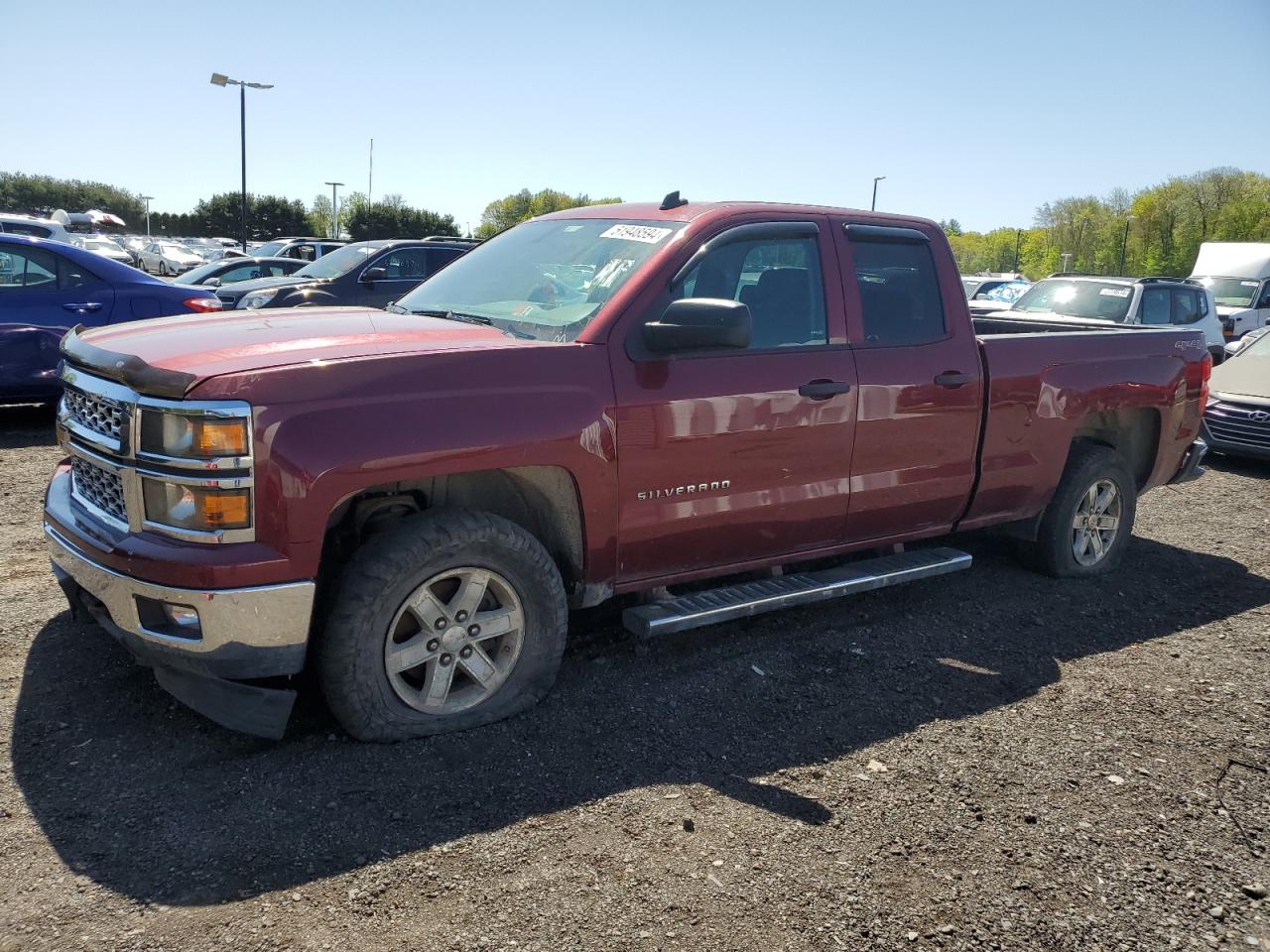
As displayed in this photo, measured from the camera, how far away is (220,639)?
118 inches

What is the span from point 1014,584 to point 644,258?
9.91 ft

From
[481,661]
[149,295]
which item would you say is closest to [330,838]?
[481,661]

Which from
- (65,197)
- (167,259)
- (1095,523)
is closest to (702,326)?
(1095,523)

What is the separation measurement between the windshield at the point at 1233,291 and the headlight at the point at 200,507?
1970 cm

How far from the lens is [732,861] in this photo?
2900mm

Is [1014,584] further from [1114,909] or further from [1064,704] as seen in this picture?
[1114,909]

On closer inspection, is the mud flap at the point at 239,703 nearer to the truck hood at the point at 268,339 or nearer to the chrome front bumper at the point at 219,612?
the chrome front bumper at the point at 219,612

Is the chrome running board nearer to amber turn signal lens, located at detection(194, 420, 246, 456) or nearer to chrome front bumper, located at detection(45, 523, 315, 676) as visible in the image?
chrome front bumper, located at detection(45, 523, 315, 676)

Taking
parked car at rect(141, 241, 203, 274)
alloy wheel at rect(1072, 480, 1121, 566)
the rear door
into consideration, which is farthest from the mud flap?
parked car at rect(141, 241, 203, 274)

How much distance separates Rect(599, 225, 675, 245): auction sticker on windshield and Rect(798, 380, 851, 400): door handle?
2.82ft

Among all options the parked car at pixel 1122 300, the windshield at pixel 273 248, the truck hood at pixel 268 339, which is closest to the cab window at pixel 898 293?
the truck hood at pixel 268 339

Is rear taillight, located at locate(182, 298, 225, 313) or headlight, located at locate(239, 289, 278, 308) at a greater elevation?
headlight, located at locate(239, 289, 278, 308)

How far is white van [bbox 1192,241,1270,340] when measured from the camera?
1788 cm

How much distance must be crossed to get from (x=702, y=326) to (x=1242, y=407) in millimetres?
7854
